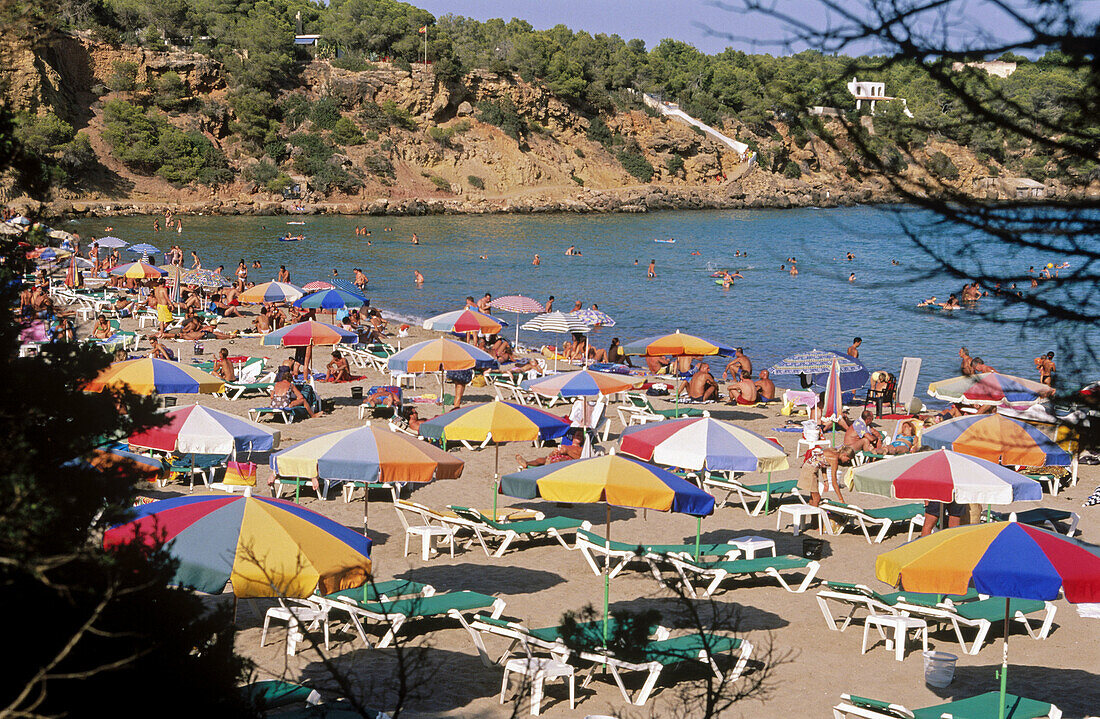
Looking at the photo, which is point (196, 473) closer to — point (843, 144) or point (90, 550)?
point (90, 550)

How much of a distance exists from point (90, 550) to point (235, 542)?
8.84ft

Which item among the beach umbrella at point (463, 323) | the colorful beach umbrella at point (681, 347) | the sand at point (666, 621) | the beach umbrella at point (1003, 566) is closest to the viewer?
the beach umbrella at point (1003, 566)

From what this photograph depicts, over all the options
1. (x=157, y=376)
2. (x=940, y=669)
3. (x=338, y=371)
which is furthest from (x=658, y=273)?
(x=940, y=669)

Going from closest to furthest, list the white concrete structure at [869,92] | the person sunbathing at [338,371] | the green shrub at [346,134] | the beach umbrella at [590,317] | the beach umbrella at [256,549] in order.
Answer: the white concrete structure at [869,92] < the beach umbrella at [256,549] < the person sunbathing at [338,371] < the beach umbrella at [590,317] < the green shrub at [346,134]

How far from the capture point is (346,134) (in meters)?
85.3

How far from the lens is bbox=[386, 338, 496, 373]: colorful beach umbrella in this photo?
1429cm

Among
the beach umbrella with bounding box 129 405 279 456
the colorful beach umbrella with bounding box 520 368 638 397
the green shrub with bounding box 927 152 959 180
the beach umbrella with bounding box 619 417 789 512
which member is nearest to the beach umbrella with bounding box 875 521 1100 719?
the beach umbrella with bounding box 619 417 789 512

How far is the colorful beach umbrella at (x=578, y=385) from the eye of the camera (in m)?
13.8

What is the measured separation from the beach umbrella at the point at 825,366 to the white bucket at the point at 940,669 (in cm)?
960

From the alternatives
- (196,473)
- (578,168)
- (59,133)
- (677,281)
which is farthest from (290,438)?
(578,168)

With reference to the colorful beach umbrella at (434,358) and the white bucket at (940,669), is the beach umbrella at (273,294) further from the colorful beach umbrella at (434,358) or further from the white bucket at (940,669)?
the white bucket at (940,669)

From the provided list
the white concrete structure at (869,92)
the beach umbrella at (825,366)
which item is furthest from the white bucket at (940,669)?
the beach umbrella at (825,366)

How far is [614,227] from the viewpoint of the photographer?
257 feet

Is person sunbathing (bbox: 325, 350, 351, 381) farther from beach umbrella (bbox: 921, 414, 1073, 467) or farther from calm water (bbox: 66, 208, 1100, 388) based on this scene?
beach umbrella (bbox: 921, 414, 1073, 467)
